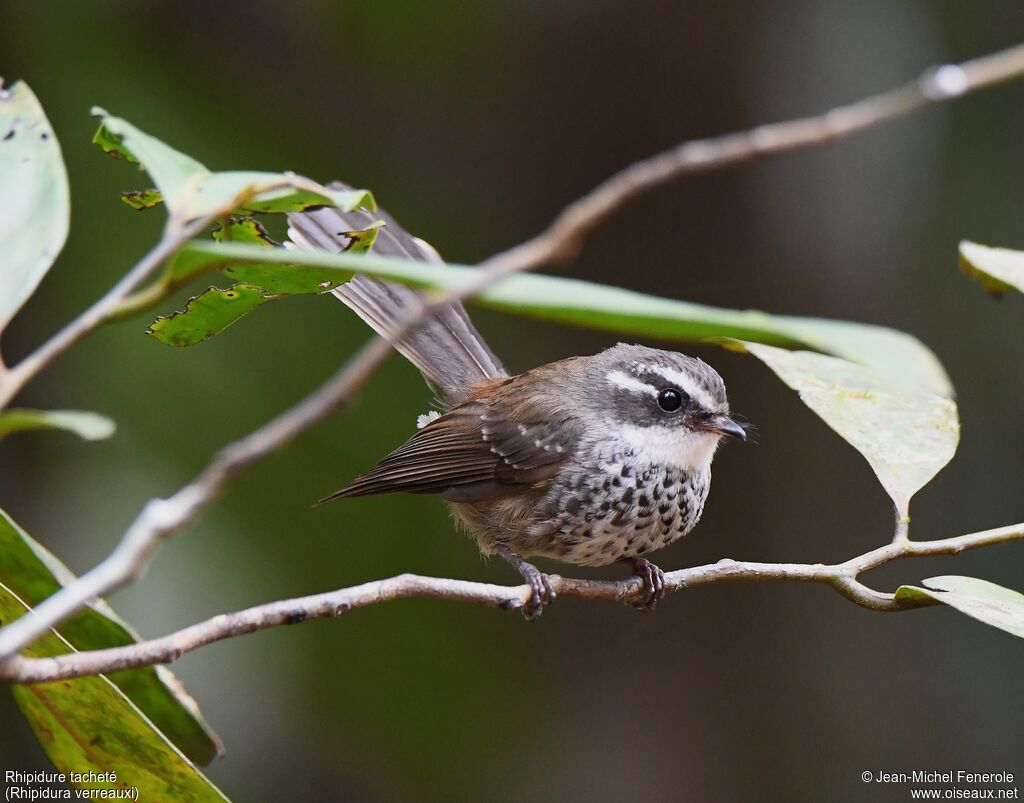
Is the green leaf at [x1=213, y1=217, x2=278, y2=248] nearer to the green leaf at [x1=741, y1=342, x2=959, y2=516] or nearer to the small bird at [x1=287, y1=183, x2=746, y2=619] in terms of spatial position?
the green leaf at [x1=741, y1=342, x2=959, y2=516]

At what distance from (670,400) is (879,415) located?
1037 millimetres

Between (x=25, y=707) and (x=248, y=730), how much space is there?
2671mm

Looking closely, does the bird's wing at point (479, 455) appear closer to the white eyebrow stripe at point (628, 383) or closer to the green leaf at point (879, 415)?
the white eyebrow stripe at point (628, 383)

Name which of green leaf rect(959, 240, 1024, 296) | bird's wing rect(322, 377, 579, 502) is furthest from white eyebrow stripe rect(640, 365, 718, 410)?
green leaf rect(959, 240, 1024, 296)

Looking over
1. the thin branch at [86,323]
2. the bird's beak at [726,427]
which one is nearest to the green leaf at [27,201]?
the thin branch at [86,323]

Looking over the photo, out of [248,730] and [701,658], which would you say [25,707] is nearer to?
[248,730]

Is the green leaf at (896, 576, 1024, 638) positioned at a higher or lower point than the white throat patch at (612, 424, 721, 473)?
lower

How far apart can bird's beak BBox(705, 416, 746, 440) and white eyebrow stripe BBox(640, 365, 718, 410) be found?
0.04m

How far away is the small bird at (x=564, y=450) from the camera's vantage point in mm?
3316

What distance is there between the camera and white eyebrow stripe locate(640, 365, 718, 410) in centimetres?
348

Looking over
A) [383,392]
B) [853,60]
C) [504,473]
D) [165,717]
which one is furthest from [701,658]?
[165,717]

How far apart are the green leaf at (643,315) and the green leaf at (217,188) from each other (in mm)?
174

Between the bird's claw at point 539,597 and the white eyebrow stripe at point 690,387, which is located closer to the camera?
the bird's claw at point 539,597

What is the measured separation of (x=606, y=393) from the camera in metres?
3.62
